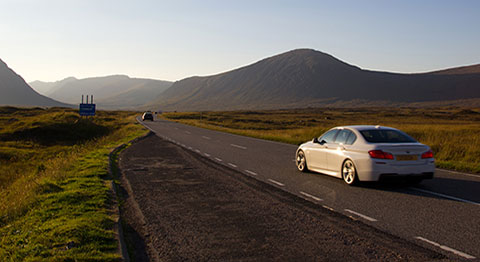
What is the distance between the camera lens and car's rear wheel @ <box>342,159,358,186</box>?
10102 millimetres

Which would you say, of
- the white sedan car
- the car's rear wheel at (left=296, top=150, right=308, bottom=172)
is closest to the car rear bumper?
the white sedan car

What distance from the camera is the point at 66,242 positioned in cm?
543

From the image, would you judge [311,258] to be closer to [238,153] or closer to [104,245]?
[104,245]

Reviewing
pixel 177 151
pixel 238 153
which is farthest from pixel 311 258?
pixel 177 151

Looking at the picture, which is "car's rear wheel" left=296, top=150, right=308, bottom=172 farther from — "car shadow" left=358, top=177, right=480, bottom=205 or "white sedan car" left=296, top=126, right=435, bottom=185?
"car shadow" left=358, top=177, right=480, bottom=205

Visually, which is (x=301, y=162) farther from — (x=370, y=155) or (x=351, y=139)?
(x=370, y=155)

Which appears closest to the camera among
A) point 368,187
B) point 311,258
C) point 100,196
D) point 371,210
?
point 311,258

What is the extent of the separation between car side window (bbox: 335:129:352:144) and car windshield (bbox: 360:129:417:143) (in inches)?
17.9

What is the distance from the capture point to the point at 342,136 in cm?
1105

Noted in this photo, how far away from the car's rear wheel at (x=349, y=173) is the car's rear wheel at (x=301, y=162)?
2.04 m

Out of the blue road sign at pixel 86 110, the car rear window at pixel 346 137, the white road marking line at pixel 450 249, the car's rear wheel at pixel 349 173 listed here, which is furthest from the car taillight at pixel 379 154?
the blue road sign at pixel 86 110

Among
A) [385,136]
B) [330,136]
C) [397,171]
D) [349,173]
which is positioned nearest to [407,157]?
[397,171]

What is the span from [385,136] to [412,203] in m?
2.55

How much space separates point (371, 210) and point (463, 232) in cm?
173
